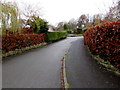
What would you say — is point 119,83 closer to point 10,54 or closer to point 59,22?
point 10,54

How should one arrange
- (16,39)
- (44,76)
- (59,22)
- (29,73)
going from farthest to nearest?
(59,22) < (16,39) < (29,73) < (44,76)

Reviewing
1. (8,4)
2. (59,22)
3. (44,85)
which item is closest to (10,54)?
(8,4)

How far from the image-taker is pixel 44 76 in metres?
3.79

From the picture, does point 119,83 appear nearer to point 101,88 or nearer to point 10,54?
point 101,88

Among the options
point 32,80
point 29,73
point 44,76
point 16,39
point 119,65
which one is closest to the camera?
point 119,65

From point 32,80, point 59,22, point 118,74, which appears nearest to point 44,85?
point 32,80

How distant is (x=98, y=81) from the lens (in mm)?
3006

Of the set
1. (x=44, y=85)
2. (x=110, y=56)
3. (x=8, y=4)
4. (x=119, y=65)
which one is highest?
(x=8, y=4)

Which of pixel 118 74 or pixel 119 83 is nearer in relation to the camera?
pixel 119 83

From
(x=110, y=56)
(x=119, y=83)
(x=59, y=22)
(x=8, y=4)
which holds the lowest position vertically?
(x=119, y=83)

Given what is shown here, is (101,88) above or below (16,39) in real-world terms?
below

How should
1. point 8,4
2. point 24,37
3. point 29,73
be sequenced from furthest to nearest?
point 24,37 → point 8,4 → point 29,73

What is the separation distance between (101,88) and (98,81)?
0.37 metres

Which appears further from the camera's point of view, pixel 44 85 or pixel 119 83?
pixel 44 85
